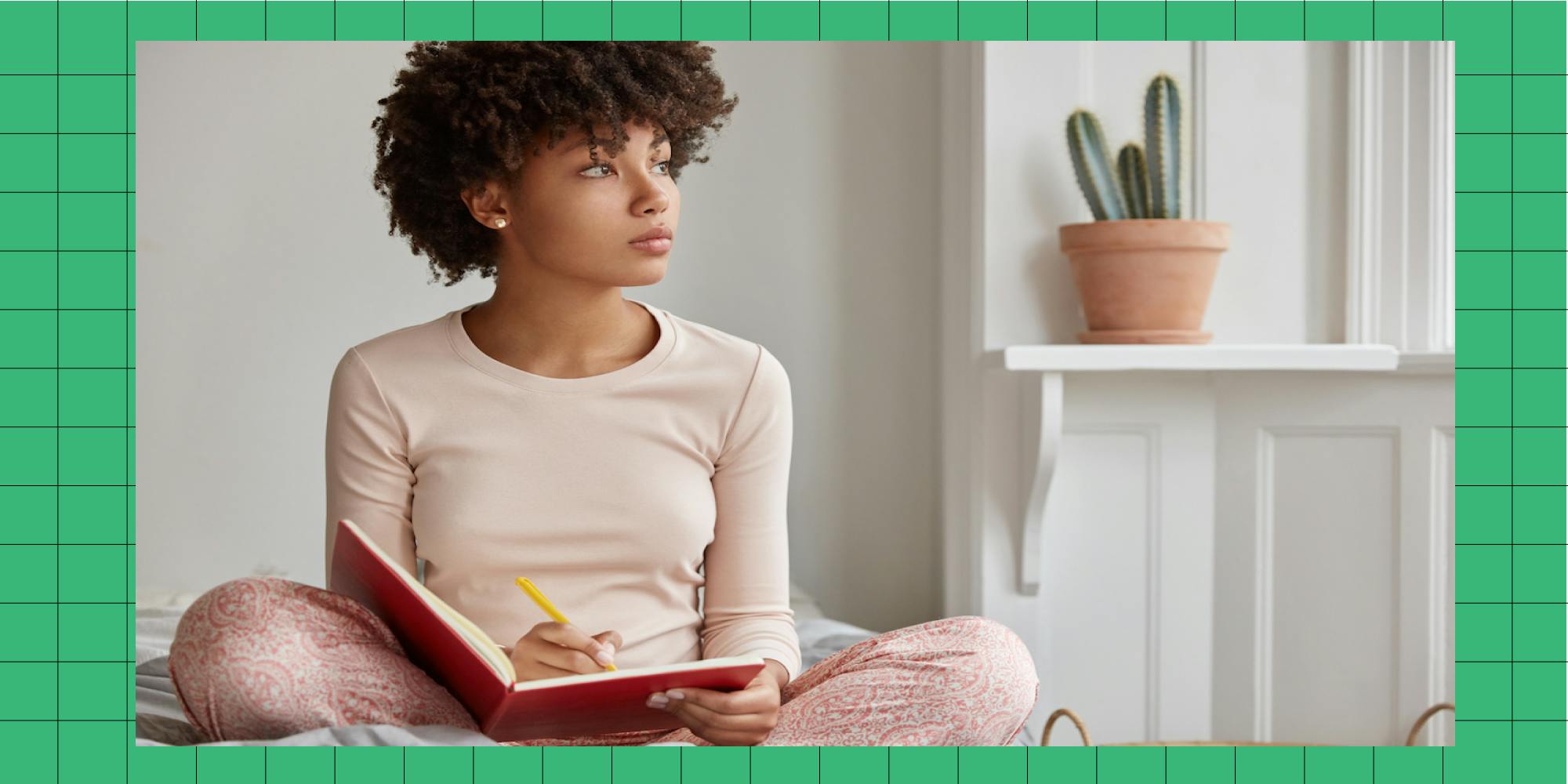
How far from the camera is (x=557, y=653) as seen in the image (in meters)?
0.94

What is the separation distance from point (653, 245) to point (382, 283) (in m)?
0.33

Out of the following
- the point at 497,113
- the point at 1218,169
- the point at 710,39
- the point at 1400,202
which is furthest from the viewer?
the point at 1218,169

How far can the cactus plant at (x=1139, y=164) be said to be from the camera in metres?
1.46

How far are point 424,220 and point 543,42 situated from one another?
0.18m

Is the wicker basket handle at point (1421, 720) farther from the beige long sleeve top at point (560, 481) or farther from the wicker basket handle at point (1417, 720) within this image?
the beige long sleeve top at point (560, 481)

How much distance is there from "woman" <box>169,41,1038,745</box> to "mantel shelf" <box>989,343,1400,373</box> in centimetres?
43

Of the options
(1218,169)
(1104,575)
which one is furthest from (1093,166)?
(1104,575)

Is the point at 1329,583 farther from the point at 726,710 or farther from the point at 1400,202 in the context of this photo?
the point at 726,710

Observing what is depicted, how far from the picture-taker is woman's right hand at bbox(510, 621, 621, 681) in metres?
0.93

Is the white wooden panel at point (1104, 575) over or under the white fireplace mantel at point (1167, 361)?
under

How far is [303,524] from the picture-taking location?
1255 mm

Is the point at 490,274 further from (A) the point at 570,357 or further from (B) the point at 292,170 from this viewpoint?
(B) the point at 292,170

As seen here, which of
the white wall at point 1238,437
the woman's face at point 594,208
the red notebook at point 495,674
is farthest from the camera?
the white wall at point 1238,437

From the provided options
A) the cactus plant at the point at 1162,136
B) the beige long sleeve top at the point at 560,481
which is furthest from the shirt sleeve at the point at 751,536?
the cactus plant at the point at 1162,136
